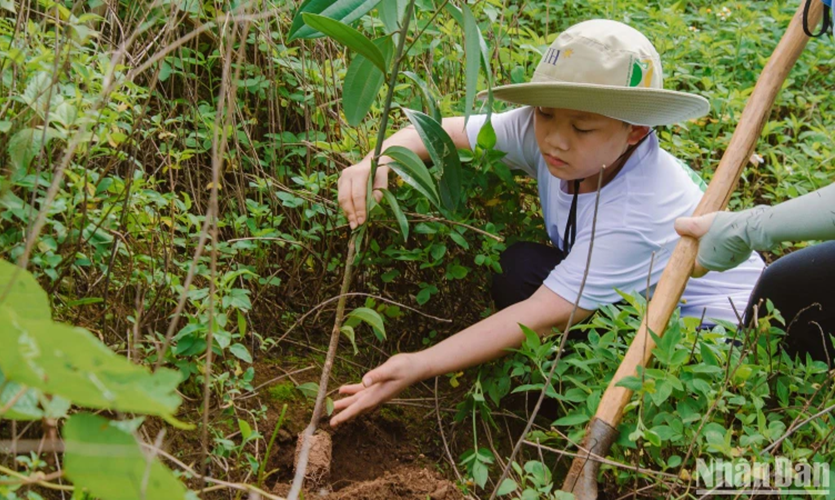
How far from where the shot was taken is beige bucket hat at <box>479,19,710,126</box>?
6.21ft

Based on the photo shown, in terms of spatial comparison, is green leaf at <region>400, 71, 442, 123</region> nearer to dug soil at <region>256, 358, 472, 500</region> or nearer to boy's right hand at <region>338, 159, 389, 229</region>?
boy's right hand at <region>338, 159, 389, 229</region>

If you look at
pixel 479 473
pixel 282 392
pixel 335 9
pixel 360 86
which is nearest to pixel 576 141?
pixel 360 86

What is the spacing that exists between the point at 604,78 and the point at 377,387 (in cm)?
90

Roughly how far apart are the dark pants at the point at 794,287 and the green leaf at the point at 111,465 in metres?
1.45

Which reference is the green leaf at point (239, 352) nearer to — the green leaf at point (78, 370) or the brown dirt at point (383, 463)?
the brown dirt at point (383, 463)

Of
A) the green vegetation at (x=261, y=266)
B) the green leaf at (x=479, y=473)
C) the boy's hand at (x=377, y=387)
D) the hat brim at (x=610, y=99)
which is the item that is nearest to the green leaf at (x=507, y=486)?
the green vegetation at (x=261, y=266)

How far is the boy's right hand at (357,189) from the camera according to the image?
1813 millimetres

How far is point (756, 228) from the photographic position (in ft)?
5.55

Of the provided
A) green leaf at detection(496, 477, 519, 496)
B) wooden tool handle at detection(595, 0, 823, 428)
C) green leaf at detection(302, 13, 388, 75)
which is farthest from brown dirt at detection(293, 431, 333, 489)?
green leaf at detection(302, 13, 388, 75)

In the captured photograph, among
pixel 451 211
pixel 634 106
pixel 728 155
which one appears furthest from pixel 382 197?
pixel 728 155

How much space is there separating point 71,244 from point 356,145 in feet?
2.70

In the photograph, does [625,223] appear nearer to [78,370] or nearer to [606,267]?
[606,267]

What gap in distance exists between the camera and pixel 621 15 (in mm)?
3355

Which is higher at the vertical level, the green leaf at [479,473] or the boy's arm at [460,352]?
the boy's arm at [460,352]
